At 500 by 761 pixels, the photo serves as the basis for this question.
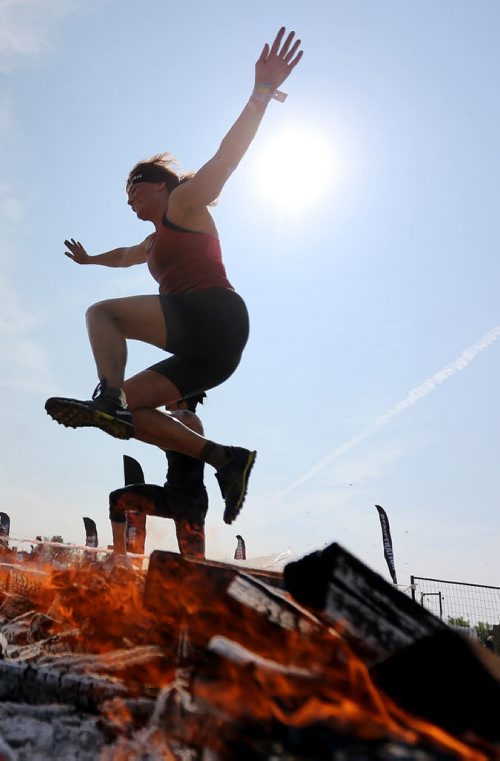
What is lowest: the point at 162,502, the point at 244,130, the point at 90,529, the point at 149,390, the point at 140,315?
the point at 162,502

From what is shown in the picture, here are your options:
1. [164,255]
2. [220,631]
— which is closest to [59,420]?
[164,255]

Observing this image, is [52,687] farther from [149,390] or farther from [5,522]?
[5,522]

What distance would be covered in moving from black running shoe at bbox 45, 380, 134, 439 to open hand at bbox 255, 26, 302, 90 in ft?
6.37

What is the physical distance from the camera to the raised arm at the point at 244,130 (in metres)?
3.09

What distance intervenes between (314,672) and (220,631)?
2.04 ft

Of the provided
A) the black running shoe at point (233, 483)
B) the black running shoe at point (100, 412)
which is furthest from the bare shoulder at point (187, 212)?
the black running shoe at point (233, 483)

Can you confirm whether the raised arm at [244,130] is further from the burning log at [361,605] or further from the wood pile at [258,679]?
the burning log at [361,605]

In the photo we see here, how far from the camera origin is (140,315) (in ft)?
10.5

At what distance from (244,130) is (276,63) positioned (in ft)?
1.55

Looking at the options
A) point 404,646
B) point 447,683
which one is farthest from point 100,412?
point 447,683

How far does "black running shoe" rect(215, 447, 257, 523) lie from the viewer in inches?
140

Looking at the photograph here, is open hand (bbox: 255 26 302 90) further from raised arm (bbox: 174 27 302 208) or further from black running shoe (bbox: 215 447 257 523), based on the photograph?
black running shoe (bbox: 215 447 257 523)

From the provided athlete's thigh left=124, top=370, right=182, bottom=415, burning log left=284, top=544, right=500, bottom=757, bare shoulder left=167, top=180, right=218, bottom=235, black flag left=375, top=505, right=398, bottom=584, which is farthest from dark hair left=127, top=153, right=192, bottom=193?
black flag left=375, top=505, right=398, bottom=584

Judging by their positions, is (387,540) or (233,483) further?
(387,540)
